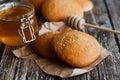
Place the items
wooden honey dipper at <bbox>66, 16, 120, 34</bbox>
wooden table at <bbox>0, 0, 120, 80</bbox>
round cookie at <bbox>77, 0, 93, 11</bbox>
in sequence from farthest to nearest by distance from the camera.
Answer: round cookie at <bbox>77, 0, 93, 11</bbox>
wooden honey dipper at <bbox>66, 16, 120, 34</bbox>
wooden table at <bbox>0, 0, 120, 80</bbox>

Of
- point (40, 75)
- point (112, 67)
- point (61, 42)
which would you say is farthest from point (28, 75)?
point (112, 67)

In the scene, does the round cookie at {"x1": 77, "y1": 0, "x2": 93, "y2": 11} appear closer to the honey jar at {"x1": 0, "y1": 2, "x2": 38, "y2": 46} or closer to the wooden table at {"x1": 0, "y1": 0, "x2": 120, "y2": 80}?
the wooden table at {"x1": 0, "y1": 0, "x2": 120, "y2": 80}

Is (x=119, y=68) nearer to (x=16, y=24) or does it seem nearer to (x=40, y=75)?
(x=40, y=75)

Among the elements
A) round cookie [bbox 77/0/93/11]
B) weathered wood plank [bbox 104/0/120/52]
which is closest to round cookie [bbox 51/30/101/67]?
weathered wood plank [bbox 104/0/120/52]

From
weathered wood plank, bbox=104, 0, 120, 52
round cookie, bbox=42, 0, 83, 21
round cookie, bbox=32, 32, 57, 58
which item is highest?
round cookie, bbox=32, 32, 57, 58

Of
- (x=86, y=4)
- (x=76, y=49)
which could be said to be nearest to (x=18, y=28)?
(x=76, y=49)
